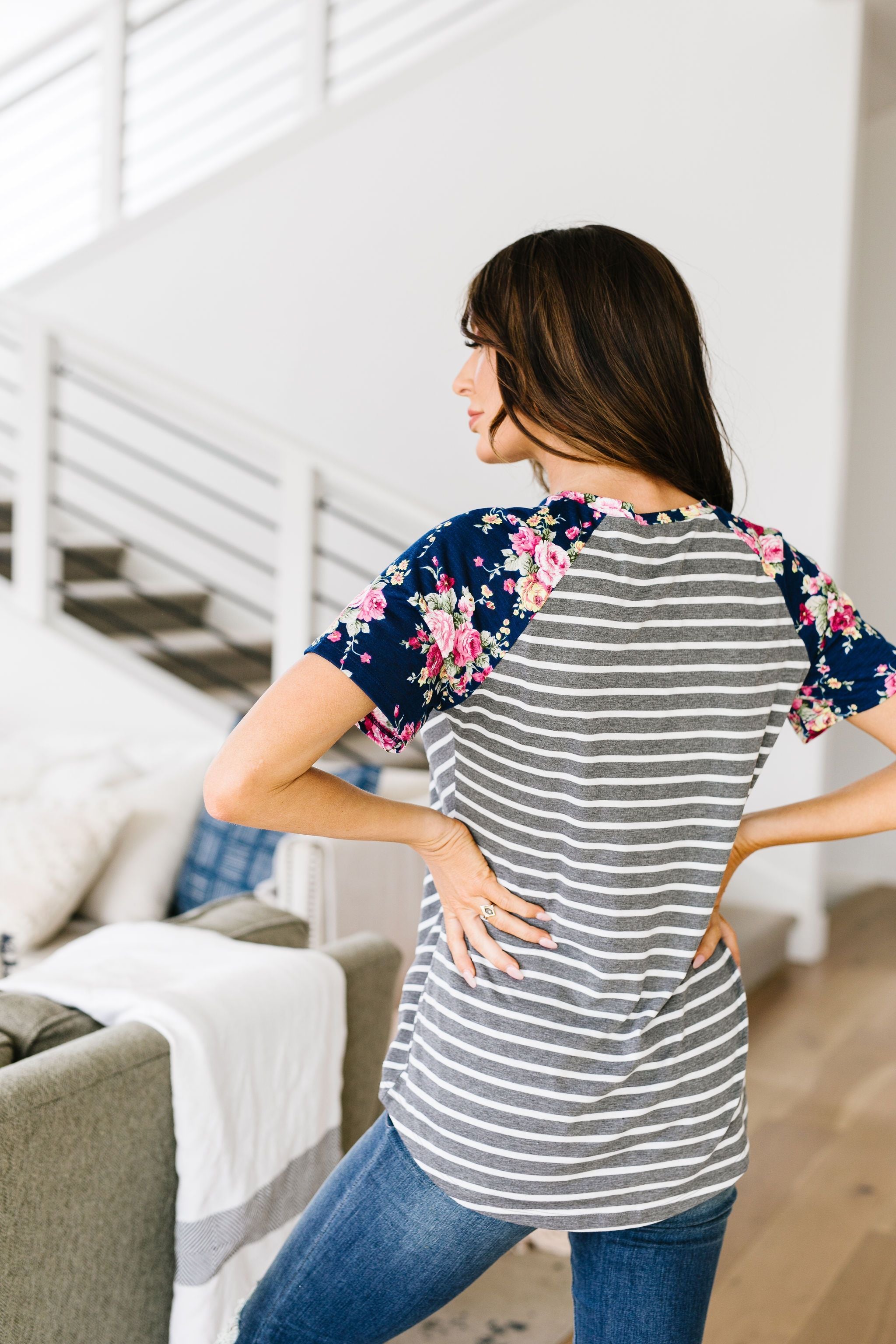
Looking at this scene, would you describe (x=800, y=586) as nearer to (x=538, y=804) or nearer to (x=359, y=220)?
(x=538, y=804)

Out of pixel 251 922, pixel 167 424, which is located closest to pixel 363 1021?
pixel 251 922

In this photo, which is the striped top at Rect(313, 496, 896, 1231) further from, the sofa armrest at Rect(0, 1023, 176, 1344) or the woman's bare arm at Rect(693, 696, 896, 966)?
the sofa armrest at Rect(0, 1023, 176, 1344)

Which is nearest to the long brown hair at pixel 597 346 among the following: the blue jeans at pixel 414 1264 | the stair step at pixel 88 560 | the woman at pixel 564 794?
the woman at pixel 564 794

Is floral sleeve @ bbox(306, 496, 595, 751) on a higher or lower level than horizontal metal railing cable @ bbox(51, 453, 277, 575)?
lower

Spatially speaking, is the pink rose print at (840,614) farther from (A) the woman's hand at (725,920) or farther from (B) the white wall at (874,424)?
(B) the white wall at (874,424)

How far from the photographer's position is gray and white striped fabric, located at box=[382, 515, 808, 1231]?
31.0 inches

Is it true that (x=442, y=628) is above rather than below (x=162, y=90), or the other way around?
below

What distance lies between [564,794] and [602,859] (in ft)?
0.18

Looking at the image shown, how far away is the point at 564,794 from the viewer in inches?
31.4

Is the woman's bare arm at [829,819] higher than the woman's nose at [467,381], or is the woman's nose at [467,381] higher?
the woman's nose at [467,381]

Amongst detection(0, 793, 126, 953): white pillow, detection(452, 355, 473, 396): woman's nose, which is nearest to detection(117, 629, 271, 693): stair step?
detection(0, 793, 126, 953): white pillow

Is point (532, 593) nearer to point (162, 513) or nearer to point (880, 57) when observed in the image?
point (162, 513)

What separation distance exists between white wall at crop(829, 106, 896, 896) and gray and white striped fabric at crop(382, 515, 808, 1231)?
3.88 metres

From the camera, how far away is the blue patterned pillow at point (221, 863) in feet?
8.71
